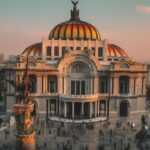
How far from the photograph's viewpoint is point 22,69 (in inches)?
2462

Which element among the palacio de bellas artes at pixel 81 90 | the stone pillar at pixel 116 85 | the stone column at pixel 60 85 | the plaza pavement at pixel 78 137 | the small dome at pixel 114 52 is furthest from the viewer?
the small dome at pixel 114 52

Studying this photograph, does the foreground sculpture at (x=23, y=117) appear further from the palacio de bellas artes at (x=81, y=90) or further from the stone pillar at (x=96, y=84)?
the stone pillar at (x=96, y=84)

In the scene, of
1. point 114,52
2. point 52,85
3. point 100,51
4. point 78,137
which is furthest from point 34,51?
point 78,137

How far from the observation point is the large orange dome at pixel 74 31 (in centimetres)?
7144

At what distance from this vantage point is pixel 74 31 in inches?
2813

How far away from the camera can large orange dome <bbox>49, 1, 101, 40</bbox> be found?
71.4 metres

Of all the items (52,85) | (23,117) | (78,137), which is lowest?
(78,137)

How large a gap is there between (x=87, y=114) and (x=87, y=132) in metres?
10.2

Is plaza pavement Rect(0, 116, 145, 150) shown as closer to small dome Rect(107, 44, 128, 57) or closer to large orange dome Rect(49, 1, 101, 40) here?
small dome Rect(107, 44, 128, 57)

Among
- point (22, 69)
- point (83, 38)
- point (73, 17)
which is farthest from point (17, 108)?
point (73, 17)

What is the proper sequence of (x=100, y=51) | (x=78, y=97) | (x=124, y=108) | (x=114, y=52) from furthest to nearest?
(x=114, y=52) < (x=100, y=51) < (x=124, y=108) < (x=78, y=97)

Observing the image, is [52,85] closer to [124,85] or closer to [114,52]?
[124,85]

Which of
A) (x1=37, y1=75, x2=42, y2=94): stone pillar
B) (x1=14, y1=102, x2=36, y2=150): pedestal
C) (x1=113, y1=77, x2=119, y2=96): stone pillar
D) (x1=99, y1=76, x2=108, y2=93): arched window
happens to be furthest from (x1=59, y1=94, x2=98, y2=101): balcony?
(x1=14, y1=102, x2=36, y2=150): pedestal

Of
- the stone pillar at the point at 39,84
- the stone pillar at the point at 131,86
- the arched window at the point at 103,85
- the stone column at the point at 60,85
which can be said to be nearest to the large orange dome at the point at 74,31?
the arched window at the point at 103,85
